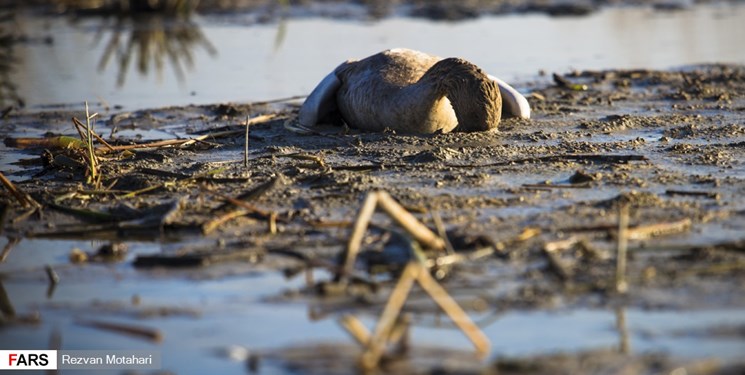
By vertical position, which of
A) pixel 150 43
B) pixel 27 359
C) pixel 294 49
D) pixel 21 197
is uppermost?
pixel 150 43

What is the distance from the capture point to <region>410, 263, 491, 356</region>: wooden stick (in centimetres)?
380

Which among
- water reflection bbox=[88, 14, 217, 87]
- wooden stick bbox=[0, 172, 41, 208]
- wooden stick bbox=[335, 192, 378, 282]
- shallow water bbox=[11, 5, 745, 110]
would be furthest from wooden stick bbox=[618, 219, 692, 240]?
water reflection bbox=[88, 14, 217, 87]

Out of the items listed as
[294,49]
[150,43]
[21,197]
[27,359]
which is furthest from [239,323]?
[150,43]

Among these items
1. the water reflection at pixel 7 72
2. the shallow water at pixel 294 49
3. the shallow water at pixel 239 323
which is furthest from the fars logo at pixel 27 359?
the water reflection at pixel 7 72

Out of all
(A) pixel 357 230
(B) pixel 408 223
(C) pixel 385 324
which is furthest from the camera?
(B) pixel 408 223

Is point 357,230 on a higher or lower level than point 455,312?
higher

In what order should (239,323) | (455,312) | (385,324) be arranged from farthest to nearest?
(239,323) < (455,312) < (385,324)

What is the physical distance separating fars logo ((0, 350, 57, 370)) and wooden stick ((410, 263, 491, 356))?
1.37m

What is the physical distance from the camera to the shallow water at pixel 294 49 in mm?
A: 11484

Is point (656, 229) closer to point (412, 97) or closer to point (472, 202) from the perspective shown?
point (472, 202)

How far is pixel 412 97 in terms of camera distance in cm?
795

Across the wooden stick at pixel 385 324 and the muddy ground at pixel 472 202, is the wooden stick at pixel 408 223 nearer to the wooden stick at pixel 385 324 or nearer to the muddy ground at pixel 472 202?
the muddy ground at pixel 472 202

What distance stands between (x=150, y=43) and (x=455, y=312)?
459 inches

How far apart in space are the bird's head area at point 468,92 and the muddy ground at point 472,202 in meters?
0.13
